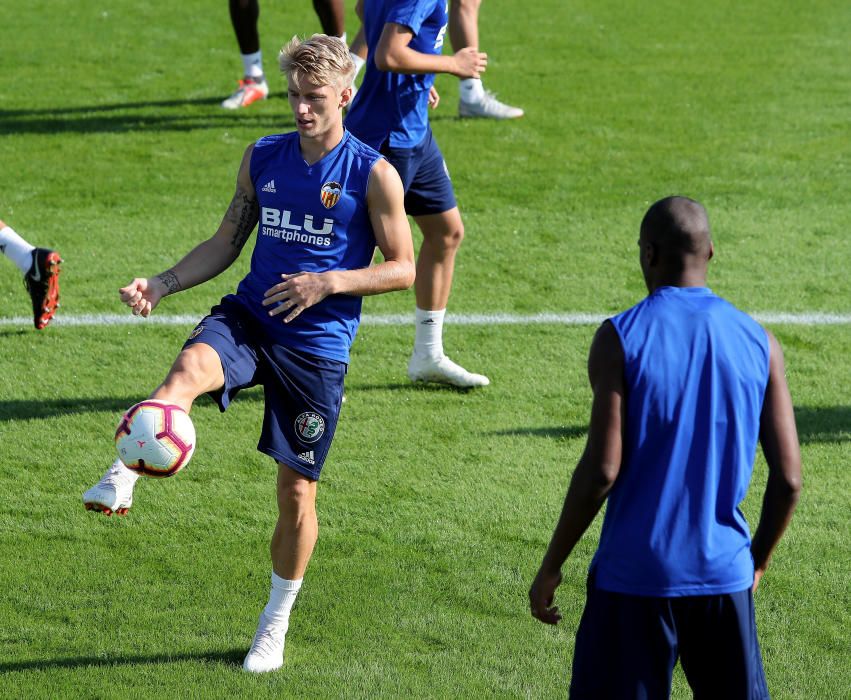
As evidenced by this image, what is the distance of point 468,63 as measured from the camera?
6590 millimetres

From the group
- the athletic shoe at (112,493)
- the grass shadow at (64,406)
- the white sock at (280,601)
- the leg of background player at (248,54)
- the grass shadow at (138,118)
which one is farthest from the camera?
the leg of background player at (248,54)

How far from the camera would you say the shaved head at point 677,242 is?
3209mm

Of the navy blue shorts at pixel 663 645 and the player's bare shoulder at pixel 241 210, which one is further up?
the player's bare shoulder at pixel 241 210

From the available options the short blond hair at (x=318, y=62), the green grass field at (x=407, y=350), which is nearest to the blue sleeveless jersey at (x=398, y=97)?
the green grass field at (x=407, y=350)

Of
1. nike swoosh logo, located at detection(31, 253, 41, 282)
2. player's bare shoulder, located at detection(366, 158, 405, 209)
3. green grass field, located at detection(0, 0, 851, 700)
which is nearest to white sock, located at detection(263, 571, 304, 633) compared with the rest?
green grass field, located at detection(0, 0, 851, 700)

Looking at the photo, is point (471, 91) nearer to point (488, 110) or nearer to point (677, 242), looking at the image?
point (488, 110)

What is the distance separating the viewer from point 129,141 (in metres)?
11.1

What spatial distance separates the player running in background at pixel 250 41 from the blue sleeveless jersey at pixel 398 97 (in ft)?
14.5

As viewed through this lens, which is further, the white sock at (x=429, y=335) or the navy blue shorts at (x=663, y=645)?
the white sock at (x=429, y=335)

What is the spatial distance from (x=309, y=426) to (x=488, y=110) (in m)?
7.56

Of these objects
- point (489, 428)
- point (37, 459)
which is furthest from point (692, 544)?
point (37, 459)

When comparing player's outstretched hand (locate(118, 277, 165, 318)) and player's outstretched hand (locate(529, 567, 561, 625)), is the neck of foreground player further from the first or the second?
player's outstretched hand (locate(529, 567, 561, 625))

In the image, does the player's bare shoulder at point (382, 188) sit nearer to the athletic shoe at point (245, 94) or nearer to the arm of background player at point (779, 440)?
the arm of background player at point (779, 440)

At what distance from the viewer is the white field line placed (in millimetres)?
7855
